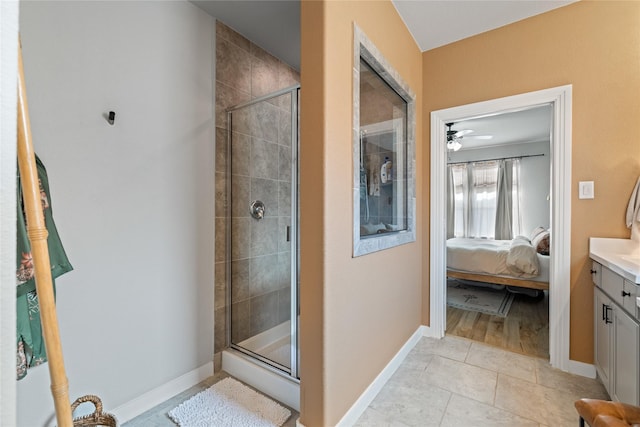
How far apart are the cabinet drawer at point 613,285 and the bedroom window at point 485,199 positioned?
4.42m

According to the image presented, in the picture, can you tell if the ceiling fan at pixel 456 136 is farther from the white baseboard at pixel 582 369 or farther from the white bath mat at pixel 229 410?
the white bath mat at pixel 229 410

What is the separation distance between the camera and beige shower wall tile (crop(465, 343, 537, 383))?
1.99m

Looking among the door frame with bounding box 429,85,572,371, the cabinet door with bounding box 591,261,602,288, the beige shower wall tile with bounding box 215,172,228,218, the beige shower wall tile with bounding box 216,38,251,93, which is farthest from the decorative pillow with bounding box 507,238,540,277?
the beige shower wall tile with bounding box 216,38,251,93

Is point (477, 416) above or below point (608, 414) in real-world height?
below

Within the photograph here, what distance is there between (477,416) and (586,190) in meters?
1.67

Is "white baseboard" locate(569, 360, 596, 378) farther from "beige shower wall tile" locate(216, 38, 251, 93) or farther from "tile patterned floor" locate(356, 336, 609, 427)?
"beige shower wall tile" locate(216, 38, 251, 93)

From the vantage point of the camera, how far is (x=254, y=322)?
2355 millimetres

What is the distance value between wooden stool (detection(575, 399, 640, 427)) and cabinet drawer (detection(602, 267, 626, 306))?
0.68 metres

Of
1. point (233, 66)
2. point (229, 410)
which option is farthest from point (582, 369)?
point (233, 66)

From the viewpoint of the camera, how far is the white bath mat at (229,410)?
1524 millimetres

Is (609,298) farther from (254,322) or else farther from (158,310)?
(158,310)

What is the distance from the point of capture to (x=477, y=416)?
156 cm

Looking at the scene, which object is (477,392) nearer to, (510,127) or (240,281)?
(240,281)

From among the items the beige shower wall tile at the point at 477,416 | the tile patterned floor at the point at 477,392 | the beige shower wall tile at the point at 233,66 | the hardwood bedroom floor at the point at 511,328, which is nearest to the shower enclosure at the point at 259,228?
the beige shower wall tile at the point at 233,66
